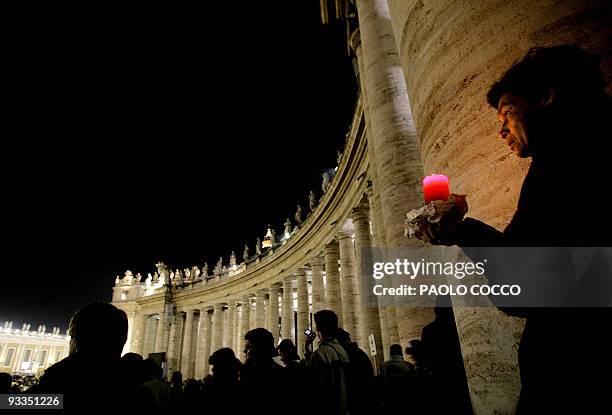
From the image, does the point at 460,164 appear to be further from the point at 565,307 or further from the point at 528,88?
the point at 565,307

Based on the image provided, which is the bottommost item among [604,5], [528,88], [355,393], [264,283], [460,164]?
[355,393]

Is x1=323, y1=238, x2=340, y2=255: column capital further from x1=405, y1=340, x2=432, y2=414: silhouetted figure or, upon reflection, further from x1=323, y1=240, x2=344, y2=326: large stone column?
x1=405, y1=340, x2=432, y2=414: silhouetted figure

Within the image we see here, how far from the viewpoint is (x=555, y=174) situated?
4.79 ft

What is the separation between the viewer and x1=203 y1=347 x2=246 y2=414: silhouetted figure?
449 cm

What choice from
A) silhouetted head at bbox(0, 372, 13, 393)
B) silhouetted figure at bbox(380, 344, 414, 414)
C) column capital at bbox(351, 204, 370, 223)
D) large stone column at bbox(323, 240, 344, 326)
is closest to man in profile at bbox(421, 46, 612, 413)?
silhouetted figure at bbox(380, 344, 414, 414)

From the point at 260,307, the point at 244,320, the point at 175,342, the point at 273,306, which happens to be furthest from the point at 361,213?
the point at 175,342

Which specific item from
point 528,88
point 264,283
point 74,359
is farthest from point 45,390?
point 264,283

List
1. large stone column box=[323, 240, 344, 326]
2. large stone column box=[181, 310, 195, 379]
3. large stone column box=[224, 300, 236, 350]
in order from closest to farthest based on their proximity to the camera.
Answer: large stone column box=[323, 240, 344, 326], large stone column box=[224, 300, 236, 350], large stone column box=[181, 310, 195, 379]

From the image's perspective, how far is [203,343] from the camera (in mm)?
49062

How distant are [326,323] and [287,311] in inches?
1117

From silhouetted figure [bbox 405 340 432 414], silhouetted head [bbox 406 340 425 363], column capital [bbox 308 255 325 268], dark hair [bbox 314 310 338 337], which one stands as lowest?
silhouetted figure [bbox 405 340 432 414]

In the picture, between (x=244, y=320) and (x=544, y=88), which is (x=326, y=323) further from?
(x=244, y=320)

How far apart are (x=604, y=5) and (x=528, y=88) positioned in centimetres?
152

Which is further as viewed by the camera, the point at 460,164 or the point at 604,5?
the point at 460,164
